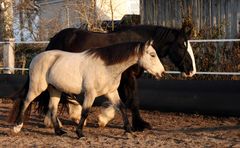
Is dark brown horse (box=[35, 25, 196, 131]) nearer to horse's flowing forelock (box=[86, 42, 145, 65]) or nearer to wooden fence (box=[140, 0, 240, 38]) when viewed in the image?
horse's flowing forelock (box=[86, 42, 145, 65])

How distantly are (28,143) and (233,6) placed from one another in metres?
8.55

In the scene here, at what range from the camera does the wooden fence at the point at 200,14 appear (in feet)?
43.7

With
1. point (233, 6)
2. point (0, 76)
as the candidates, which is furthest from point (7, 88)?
point (233, 6)

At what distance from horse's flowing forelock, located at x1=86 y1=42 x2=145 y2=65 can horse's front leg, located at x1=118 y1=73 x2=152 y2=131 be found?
0.92 metres

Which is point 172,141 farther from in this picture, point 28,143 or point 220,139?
point 28,143

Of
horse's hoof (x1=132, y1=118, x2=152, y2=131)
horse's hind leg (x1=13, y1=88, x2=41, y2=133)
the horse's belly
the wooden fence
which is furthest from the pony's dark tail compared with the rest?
the wooden fence

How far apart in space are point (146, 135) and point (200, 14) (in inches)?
292

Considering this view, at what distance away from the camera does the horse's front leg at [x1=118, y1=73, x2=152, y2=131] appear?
8086 millimetres

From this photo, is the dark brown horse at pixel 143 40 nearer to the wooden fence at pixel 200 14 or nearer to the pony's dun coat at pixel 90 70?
the pony's dun coat at pixel 90 70

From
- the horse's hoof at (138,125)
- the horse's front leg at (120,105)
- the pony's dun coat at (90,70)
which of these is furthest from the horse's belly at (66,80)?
the horse's hoof at (138,125)

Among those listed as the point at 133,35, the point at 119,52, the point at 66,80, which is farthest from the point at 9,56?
the point at 119,52

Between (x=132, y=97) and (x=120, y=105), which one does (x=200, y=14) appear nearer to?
(x=132, y=97)

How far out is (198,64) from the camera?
1110 centimetres

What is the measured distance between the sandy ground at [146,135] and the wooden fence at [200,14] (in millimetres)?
4077
